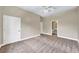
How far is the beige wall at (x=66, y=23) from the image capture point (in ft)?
6.75

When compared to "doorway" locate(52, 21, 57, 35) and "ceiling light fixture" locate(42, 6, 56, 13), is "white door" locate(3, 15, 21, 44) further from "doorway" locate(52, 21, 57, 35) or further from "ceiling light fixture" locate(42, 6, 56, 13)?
"doorway" locate(52, 21, 57, 35)

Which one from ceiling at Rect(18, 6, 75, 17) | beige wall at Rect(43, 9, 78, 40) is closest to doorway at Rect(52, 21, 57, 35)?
beige wall at Rect(43, 9, 78, 40)

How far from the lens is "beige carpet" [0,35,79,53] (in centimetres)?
203

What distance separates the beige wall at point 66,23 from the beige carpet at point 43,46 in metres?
0.13

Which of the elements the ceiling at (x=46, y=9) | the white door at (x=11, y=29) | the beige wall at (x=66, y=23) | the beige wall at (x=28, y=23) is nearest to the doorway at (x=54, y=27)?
the beige wall at (x=66, y=23)

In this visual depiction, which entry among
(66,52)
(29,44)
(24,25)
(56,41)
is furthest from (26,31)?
(66,52)

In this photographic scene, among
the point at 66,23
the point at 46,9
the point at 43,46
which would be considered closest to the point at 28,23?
the point at 46,9

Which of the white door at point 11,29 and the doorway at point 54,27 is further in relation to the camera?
the doorway at point 54,27

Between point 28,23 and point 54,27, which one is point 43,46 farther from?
point 28,23

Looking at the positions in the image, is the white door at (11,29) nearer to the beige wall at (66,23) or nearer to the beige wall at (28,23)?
the beige wall at (28,23)

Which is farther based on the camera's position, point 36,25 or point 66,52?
point 36,25
